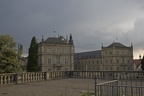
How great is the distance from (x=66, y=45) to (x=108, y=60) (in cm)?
2506

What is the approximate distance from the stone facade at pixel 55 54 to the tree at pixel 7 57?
2540 inches

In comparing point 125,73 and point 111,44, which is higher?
point 111,44

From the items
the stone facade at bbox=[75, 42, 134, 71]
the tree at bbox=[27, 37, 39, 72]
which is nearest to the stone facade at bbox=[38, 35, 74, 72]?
the stone facade at bbox=[75, 42, 134, 71]

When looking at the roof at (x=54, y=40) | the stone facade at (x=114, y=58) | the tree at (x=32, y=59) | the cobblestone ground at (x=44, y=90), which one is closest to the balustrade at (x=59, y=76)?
the cobblestone ground at (x=44, y=90)

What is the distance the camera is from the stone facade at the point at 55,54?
92688 millimetres

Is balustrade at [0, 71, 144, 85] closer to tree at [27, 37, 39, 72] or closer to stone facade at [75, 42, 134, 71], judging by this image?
tree at [27, 37, 39, 72]

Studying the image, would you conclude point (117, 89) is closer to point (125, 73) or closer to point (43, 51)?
point (125, 73)

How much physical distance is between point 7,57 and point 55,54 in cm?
6949

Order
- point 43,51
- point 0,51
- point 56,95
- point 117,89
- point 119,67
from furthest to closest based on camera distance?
point 119,67, point 43,51, point 0,51, point 56,95, point 117,89

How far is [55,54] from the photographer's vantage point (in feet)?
314

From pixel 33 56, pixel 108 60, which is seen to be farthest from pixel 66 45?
pixel 33 56

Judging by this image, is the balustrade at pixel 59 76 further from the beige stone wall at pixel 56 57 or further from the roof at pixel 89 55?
the roof at pixel 89 55

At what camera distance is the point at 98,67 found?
119 metres

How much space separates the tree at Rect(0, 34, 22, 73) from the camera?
25.6m
